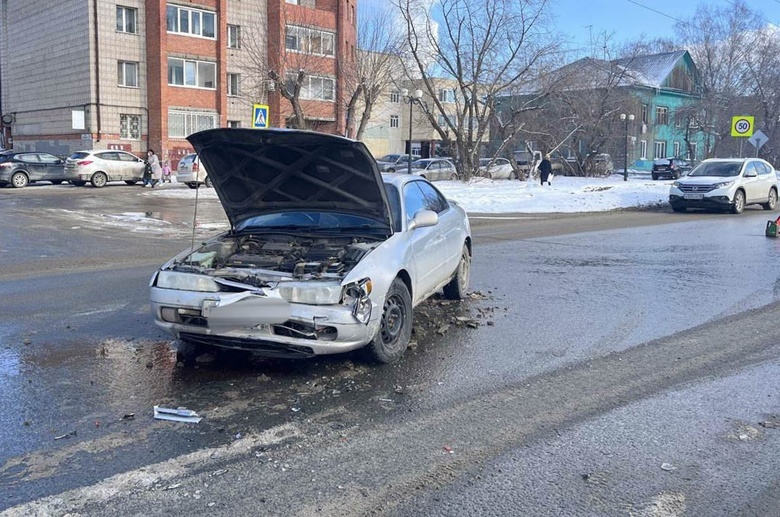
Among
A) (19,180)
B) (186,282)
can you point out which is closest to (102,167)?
(19,180)

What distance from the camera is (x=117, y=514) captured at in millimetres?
3293

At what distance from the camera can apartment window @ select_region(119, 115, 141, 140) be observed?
41000 mm

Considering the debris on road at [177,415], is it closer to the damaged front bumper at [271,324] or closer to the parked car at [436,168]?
the damaged front bumper at [271,324]

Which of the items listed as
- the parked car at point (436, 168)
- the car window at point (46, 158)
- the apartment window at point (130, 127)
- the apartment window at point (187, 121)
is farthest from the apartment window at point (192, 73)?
the parked car at point (436, 168)

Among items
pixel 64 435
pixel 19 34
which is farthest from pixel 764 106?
pixel 64 435

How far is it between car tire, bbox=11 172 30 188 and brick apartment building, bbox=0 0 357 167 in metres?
10.4

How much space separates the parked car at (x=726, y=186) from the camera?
2069 centimetres

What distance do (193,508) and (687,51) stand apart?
6514cm

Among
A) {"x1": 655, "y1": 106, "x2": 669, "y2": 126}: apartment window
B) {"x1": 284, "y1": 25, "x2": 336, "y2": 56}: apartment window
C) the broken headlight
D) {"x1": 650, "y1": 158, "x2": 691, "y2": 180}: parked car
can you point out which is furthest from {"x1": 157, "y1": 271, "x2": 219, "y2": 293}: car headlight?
{"x1": 655, "y1": 106, "x2": 669, "y2": 126}: apartment window

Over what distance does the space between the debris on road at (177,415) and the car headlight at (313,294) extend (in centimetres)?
104

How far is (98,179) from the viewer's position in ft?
100

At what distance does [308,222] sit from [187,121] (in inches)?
1513

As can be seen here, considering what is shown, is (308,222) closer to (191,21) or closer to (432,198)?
(432,198)

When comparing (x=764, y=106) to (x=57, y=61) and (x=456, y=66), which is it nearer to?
Result: (x=456, y=66)
